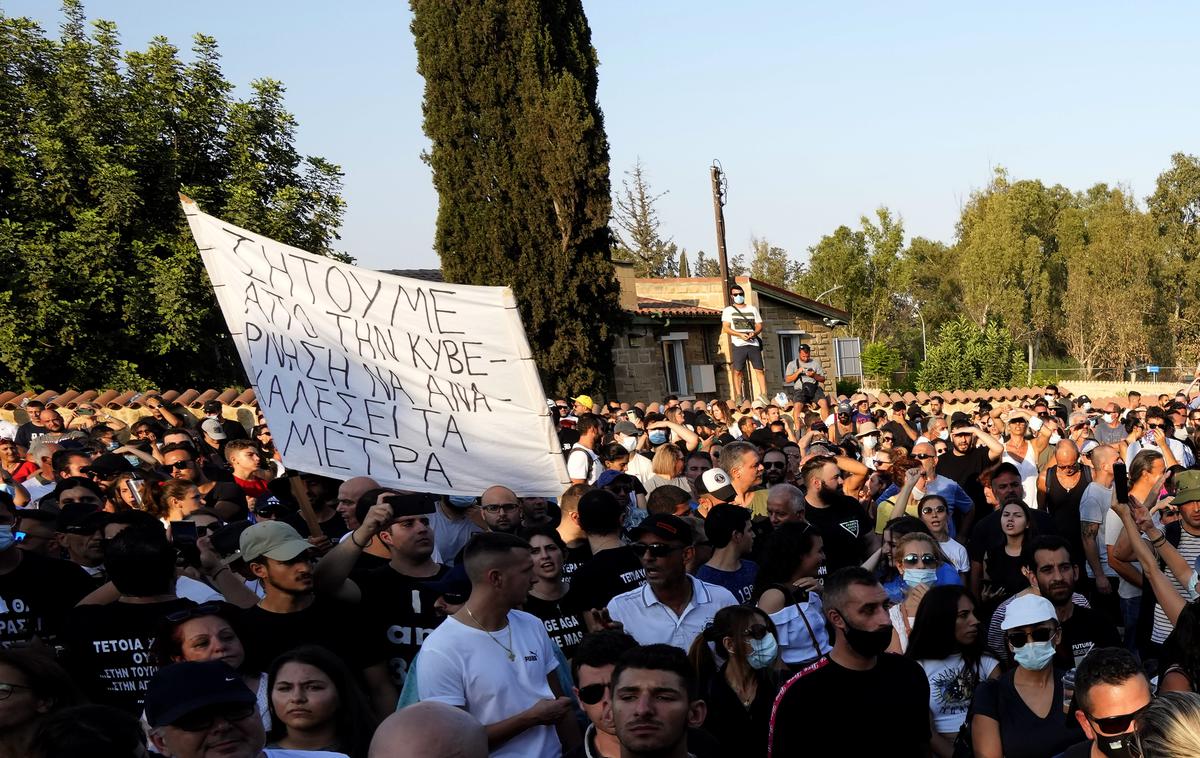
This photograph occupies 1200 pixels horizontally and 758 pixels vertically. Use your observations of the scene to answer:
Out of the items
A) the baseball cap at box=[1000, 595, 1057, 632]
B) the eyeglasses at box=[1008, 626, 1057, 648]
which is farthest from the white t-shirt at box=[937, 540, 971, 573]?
the eyeglasses at box=[1008, 626, 1057, 648]

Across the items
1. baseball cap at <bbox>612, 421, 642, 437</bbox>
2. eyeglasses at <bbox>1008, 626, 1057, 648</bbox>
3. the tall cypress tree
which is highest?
the tall cypress tree

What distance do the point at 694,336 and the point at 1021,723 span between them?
30.1 meters

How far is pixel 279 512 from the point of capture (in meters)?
7.19

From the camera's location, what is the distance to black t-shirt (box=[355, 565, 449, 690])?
17.7 ft

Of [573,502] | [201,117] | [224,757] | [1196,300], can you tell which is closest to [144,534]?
[224,757]

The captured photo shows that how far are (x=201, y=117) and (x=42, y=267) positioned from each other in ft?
20.8

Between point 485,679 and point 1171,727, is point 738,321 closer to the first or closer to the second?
point 485,679

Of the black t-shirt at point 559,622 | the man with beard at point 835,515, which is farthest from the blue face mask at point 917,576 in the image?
the black t-shirt at point 559,622

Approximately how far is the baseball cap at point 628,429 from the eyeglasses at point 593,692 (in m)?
9.51

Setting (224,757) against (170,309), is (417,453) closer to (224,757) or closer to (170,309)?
(224,757)

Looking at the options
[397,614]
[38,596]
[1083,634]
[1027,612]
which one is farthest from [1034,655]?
[38,596]

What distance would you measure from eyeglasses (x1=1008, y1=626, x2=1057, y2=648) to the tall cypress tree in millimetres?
22448

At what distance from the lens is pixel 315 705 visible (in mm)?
4277

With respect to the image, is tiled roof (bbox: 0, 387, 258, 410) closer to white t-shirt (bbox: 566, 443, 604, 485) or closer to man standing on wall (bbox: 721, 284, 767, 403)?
white t-shirt (bbox: 566, 443, 604, 485)
